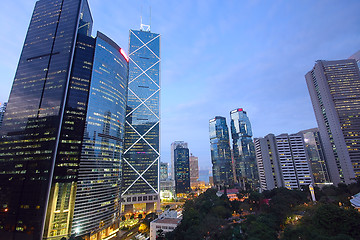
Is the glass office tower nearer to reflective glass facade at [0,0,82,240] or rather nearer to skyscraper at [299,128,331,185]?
reflective glass facade at [0,0,82,240]

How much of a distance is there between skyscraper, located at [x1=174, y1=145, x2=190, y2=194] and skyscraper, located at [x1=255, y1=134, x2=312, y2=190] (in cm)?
9272

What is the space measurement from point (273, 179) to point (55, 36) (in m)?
143

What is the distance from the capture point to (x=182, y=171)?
182875 millimetres

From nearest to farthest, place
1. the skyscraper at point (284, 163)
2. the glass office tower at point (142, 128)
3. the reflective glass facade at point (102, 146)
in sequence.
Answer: the reflective glass facade at point (102, 146)
the skyscraper at point (284, 163)
the glass office tower at point (142, 128)

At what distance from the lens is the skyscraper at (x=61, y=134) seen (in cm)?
5372

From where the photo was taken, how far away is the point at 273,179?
9925 centimetres

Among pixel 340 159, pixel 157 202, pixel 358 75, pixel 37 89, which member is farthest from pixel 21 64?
pixel 358 75

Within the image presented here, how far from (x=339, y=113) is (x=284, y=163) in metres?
41.7

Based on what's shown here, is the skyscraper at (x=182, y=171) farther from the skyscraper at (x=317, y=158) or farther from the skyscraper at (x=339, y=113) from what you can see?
the skyscraper at (x=339, y=113)

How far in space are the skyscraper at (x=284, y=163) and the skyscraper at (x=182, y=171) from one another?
304 feet

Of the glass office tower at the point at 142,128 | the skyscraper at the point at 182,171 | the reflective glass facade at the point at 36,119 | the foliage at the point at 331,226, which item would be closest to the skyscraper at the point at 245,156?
the skyscraper at the point at 182,171

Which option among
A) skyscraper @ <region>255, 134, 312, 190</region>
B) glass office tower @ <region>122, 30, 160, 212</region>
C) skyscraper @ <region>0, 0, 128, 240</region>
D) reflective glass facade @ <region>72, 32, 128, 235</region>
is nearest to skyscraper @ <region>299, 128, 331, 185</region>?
skyscraper @ <region>255, 134, 312, 190</region>

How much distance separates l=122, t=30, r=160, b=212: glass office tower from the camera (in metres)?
103

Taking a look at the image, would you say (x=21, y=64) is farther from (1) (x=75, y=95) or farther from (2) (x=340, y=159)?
(2) (x=340, y=159)
